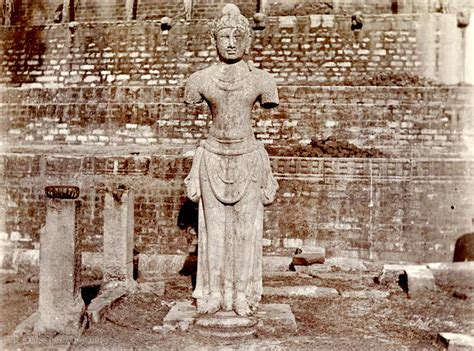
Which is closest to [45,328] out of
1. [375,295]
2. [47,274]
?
[47,274]

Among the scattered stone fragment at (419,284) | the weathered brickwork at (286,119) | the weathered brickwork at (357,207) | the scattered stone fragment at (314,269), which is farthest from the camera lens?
the weathered brickwork at (286,119)

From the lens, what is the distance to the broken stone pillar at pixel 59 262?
20.7 ft

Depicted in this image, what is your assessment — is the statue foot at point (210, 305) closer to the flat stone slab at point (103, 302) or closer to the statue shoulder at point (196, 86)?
the flat stone slab at point (103, 302)

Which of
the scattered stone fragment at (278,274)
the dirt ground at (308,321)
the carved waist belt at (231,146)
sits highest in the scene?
the carved waist belt at (231,146)

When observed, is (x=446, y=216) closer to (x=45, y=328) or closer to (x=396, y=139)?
(x=396, y=139)

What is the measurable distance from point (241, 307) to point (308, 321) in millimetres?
1162

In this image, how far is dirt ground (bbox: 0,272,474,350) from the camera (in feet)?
18.8

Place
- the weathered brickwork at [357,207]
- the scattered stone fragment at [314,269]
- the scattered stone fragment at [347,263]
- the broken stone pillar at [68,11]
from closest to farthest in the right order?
the scattered stone fragment at [314,269] → the scattered stone fragment at [347,263] → the weathered brickwork at [357,207] → the broken stone pillar at [68,11]

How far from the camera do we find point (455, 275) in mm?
9602

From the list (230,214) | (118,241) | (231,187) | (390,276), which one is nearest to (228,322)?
(230,214)

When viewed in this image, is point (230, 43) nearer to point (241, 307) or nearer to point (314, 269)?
point (241, 307)

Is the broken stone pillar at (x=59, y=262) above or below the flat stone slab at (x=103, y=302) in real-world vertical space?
above

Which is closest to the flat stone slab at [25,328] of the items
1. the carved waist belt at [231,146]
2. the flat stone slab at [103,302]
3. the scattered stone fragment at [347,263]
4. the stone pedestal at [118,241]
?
the flat stone slab at [103,302]

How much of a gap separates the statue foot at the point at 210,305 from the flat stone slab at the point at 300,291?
89.7 inches
